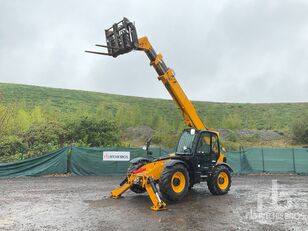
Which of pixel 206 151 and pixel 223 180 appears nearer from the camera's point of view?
pixel 206 151

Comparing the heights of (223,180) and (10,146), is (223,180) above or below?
below

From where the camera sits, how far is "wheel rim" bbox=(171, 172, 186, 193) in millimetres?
11016

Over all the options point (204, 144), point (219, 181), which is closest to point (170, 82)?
point (204, 144)

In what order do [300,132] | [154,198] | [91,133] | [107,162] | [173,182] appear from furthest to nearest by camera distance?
1. [300,132]
2. [91,133]
3. [107,162]
4. [173,182]
5. [154,198]

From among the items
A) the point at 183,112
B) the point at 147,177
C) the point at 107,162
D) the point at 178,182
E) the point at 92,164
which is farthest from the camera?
the point at 107,162

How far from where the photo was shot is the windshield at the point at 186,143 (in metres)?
12.5

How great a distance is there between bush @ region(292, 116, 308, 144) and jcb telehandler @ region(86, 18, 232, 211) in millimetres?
Result: 28186

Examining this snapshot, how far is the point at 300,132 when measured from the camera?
3884 centimetres

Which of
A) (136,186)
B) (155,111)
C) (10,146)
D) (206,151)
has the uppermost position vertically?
(155,111)

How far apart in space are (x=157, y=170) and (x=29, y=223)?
4.51 meters

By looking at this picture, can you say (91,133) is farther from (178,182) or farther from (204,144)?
(178,182)

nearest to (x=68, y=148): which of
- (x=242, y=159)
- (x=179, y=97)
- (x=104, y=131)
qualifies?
(x=104, y=131)

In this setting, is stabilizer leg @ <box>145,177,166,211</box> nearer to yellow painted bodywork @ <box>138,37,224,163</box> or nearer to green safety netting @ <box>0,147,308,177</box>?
yellow painted bodywork @ <box>138,37,224,163</box>

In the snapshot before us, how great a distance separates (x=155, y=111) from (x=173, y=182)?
5825cm
